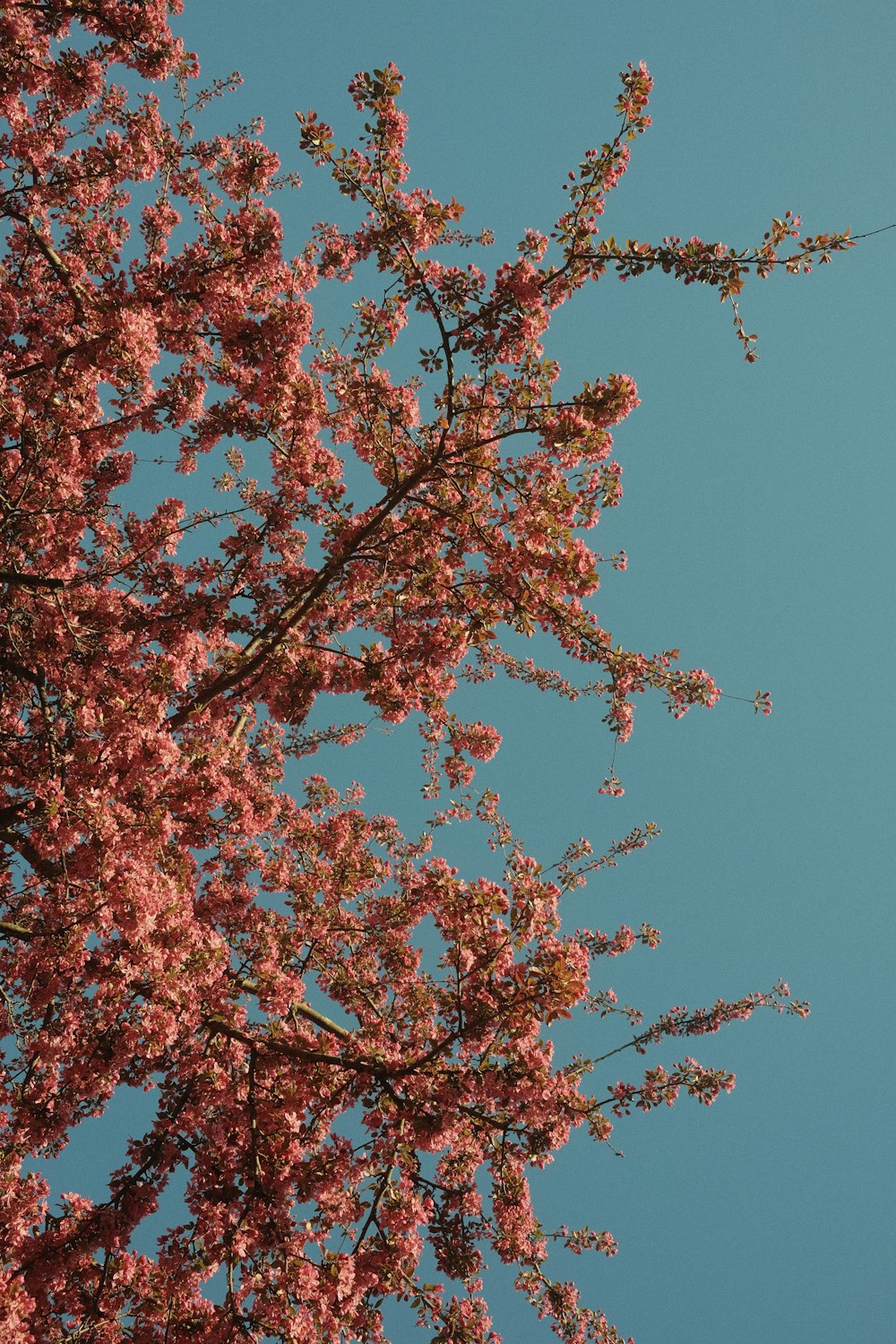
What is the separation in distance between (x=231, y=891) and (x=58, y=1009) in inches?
113

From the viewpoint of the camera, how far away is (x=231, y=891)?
9812 mm

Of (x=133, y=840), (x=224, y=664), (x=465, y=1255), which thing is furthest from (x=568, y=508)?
(x=465, y=1255)

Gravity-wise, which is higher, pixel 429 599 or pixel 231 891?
pixel 429 599

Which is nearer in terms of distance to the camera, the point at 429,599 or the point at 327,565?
the point at 327,565

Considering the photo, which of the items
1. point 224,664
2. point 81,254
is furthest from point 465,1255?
point 81,254

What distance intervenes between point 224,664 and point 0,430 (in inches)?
129

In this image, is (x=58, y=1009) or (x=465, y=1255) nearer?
(x=58, y=1009)

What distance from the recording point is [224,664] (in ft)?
30.1

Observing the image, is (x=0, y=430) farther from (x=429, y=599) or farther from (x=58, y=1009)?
(x=58, y=1009)

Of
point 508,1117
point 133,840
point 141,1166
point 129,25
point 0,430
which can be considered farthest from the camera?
point 0,430

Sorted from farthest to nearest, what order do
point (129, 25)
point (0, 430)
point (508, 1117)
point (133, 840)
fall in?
point (0, 430), point (129, 25), point (508, 1117), point (133, 840)

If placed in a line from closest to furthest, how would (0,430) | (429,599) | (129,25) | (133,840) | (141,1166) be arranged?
1. (133,840)
2. (141,1166)
3. (129,25)
4. (0,430)
5. (429,599)

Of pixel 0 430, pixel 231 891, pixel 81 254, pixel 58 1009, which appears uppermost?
pixel 81 254

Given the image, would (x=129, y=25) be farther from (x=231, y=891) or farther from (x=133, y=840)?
(x=231, y=891)
